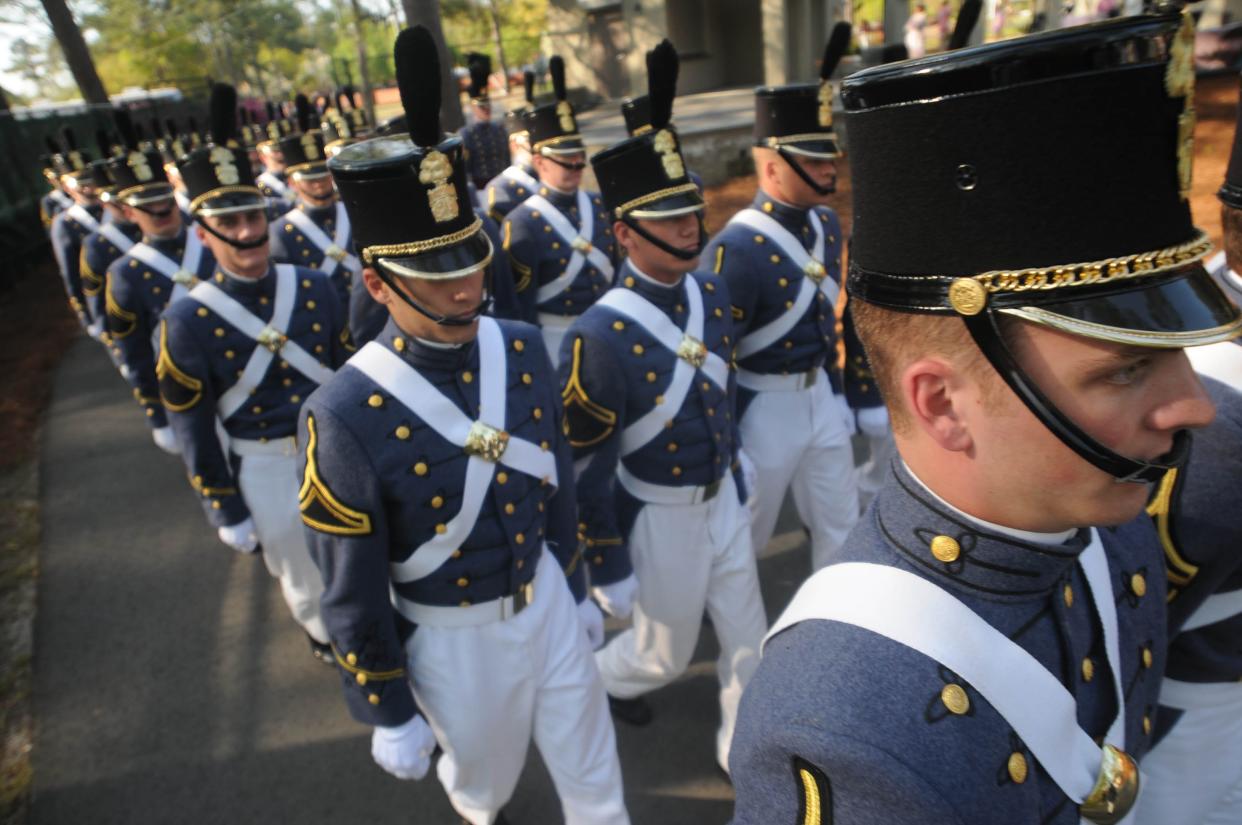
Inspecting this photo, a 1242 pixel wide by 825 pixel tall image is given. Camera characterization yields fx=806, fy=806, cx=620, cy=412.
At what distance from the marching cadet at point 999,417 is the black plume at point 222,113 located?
4756mm

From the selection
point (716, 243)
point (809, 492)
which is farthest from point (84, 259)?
point (809, 492)

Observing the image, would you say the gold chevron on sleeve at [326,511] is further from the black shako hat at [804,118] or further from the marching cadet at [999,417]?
the black shako hat at [804,118]

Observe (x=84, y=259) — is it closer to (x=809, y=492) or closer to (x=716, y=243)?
(x=716, y=243)

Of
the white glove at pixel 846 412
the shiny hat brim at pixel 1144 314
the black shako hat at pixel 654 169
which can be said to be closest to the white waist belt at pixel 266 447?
the black shako hat at pixel 654 169

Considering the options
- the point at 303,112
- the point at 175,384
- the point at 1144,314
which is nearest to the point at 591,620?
the point at 175,384

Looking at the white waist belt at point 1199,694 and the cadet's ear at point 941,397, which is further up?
the cadet's ear at point 941,397

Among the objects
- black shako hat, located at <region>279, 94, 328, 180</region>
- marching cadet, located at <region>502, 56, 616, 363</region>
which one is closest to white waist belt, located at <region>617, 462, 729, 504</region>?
marching cadet, located at <region>502, 56, 616, 363</region>

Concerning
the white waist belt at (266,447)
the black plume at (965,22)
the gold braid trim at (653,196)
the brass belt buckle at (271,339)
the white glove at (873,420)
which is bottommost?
the white glove at (873,420)

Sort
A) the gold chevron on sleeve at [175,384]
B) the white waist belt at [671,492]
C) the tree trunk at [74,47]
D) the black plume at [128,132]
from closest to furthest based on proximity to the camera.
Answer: the white waist belt at [671,492] < the gold chevron on sleeve at [175,384] < the black plume at [128,132] < the tree trunk at [74,47]

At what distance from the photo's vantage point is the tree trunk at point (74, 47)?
2033 centimetres

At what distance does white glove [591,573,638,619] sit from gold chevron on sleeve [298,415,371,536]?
4.14 feet

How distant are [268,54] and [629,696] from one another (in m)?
85.8

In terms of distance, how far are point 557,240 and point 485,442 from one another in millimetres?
3888

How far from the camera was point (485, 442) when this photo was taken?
8.59ft
